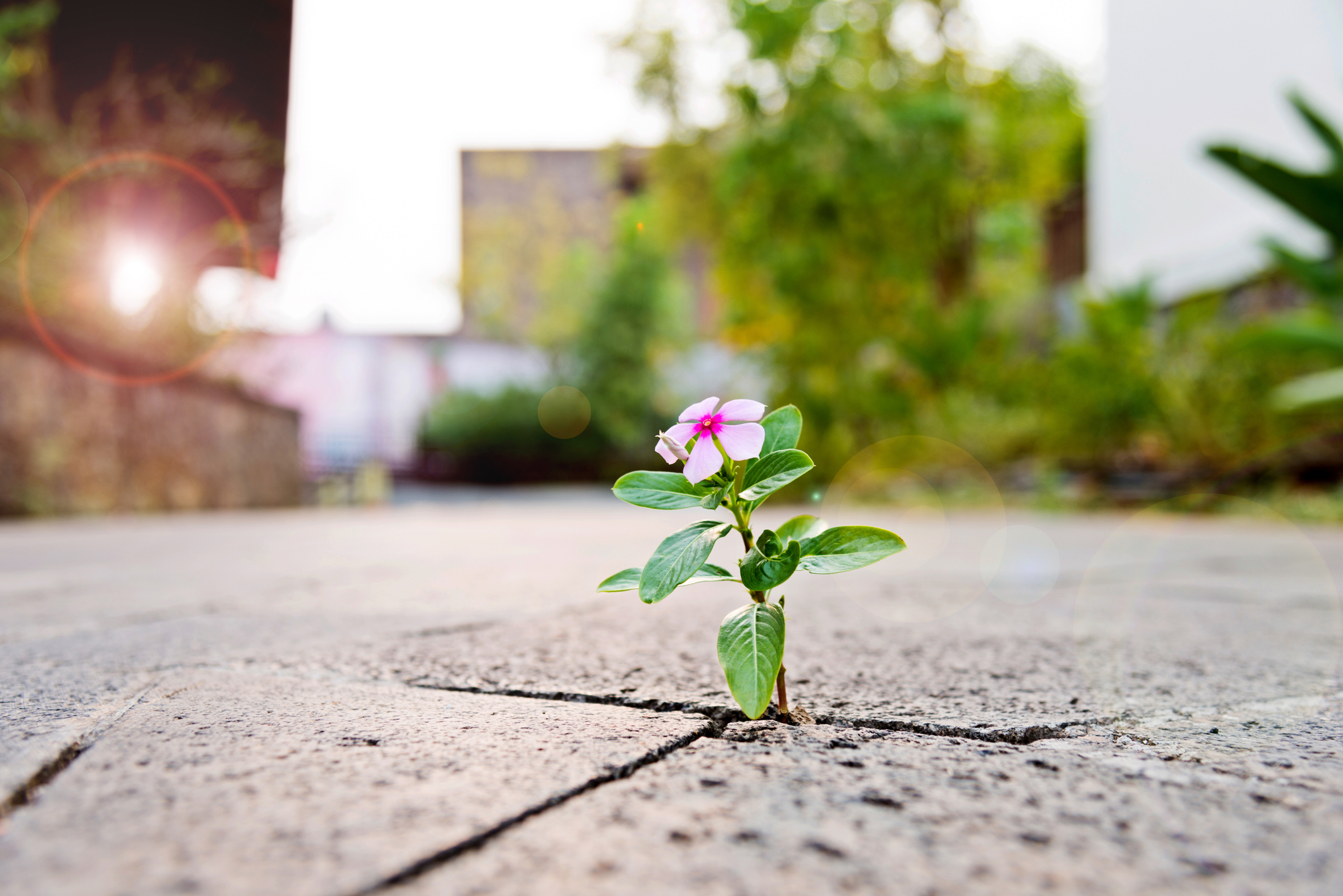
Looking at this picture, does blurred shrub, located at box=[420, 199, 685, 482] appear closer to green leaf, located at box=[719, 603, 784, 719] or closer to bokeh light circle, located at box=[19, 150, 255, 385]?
bokeh light circle, located at box=[19, 150, 255, 385]

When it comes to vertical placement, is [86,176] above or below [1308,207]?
above

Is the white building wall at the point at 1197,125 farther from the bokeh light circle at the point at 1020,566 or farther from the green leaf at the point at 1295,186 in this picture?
the bokeh light circle at the point at 1020,566

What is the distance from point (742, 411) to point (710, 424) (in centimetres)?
3

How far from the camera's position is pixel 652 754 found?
0.60 meters

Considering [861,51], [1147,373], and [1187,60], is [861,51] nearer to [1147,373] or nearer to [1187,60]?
[1187,60]

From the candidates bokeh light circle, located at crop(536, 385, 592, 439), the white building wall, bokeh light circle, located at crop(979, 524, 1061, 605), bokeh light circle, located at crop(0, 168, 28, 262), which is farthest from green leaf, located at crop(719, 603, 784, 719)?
bokeh light circle, located at crop(536, 385, 592, 439)

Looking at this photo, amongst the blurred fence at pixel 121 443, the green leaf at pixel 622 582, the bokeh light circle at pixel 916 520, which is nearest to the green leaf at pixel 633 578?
the green leaf at pixel 622 582

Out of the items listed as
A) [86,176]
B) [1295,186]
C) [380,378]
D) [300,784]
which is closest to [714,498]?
[300,784]

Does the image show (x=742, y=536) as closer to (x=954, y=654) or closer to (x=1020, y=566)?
(x=954, y=654)

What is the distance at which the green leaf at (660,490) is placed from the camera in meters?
0.66

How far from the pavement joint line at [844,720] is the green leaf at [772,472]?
0.19 metres

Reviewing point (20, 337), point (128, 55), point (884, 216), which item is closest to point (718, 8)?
point (884, 216)

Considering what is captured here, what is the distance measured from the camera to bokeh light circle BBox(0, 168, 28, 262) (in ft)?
15.4

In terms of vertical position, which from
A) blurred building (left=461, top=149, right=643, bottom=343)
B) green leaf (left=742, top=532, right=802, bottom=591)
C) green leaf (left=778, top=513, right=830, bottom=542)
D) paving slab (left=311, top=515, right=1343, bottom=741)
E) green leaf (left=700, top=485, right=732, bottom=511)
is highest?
blurred building (left=461, top=149, right=643, bottom=343)
